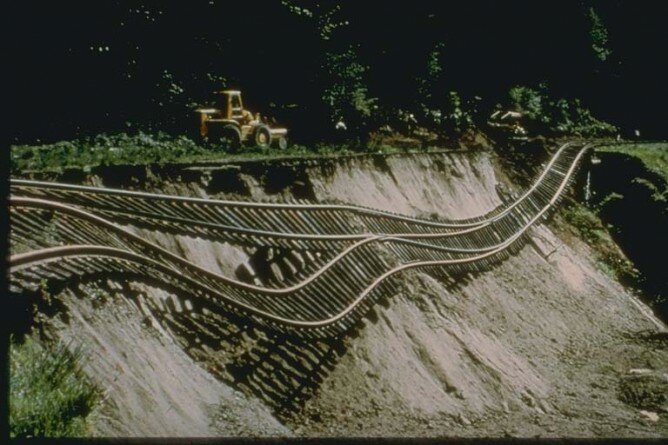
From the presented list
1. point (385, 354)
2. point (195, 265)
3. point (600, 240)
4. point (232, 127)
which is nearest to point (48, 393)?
point (195, 265)

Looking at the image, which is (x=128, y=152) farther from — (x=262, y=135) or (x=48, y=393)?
(x=48, y=393)

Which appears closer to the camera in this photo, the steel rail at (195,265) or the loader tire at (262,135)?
the steel rail at (195,265)

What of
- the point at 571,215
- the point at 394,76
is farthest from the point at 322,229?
the point at 394,76

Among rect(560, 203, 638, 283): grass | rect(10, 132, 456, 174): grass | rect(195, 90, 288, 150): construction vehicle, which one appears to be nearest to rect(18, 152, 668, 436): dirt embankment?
rect(10, 132, 456, 174): grass

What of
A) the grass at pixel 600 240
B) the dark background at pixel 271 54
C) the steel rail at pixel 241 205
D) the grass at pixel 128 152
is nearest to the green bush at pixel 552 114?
the dark background at pixel 271 54

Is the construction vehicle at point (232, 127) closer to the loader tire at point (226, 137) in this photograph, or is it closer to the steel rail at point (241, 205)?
the loader tire at point (226, 137)
